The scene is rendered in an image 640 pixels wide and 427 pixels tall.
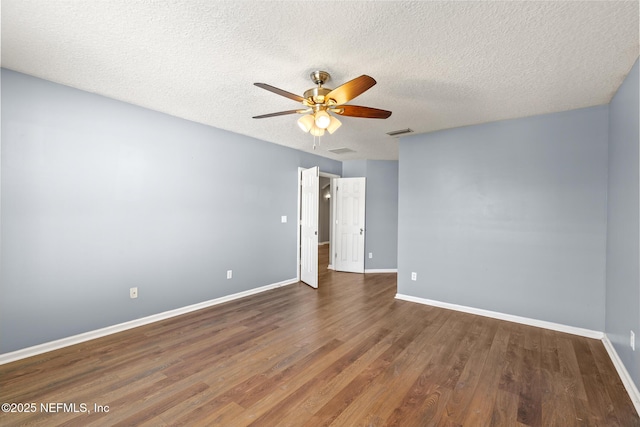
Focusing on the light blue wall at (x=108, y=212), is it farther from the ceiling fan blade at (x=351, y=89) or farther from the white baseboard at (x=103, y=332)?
the ceiling fan blade at (x=351, y=89)

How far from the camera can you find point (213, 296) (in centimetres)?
409

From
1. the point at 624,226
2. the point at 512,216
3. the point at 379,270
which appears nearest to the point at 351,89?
the point at 624,226

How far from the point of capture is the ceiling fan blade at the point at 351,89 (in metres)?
1.92

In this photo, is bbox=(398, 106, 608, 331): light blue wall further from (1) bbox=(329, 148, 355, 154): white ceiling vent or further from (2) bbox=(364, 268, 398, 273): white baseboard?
(2) bbox=(364, 268, 398, 273): white baseboard

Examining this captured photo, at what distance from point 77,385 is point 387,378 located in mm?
2458

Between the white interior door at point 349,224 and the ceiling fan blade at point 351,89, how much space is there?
4150 mm

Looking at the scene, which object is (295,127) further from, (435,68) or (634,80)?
(634,80)

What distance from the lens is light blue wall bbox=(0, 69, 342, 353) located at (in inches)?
100

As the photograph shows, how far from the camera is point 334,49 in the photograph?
6.84 ft

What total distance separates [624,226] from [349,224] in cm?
447

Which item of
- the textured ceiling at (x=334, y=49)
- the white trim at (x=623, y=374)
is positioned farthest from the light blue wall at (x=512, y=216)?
the textured ceiling at (x=334, y=49)

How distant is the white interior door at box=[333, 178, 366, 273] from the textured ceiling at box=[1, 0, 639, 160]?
10.8 ft

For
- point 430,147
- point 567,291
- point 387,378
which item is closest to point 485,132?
point 430,147

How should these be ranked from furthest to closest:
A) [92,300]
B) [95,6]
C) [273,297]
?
[273,297], [92,300], [95,6]
